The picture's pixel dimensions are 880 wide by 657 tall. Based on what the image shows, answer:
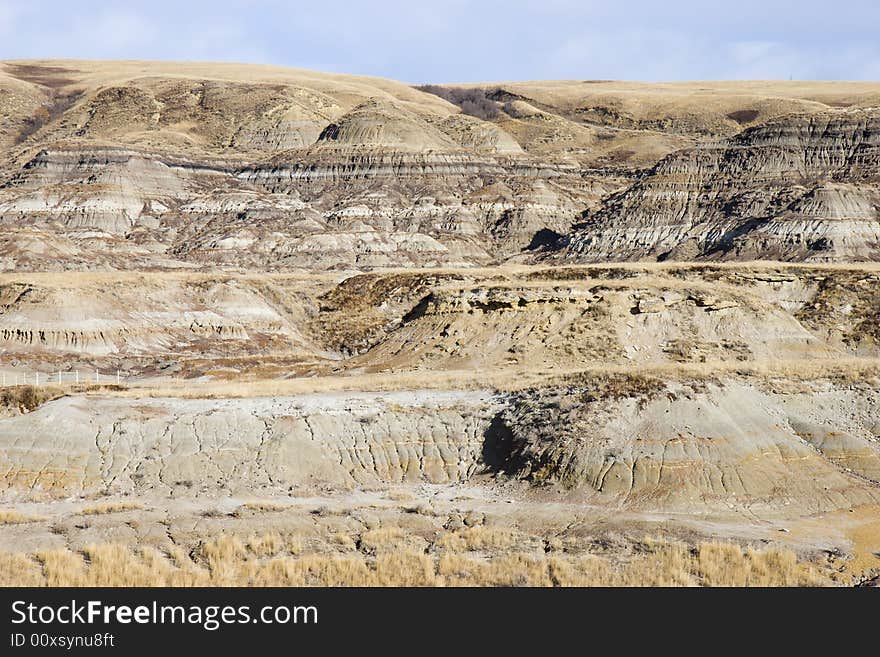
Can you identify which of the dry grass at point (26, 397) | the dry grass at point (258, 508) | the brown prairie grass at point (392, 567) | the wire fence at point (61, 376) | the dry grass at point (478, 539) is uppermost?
the brown prairie grass at point (392, 567)

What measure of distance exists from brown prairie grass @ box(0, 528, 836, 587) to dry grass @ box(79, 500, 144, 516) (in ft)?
10.6

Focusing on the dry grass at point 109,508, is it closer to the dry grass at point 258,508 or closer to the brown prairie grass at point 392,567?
the dry grass at point 258,508

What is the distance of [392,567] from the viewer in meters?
22.6

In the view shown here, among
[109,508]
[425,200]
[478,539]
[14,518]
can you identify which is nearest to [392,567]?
[478,539]

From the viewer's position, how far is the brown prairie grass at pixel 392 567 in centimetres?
2152

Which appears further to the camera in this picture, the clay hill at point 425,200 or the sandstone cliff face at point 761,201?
the clay hill at point 425,200

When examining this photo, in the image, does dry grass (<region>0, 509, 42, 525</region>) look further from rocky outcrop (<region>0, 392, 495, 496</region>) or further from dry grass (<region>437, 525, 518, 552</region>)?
dry grass (<region>437, 525, 518, 552</region>)

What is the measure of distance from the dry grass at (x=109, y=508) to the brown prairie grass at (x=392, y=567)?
3.24 metres

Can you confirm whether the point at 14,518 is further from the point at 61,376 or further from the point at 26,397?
the point at 61,376

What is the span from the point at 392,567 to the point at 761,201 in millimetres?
106642

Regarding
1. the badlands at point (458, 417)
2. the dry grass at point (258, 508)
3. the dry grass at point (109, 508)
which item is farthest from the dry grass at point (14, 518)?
the dry grass at point (258, 508)

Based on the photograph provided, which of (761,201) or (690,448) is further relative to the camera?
(761,201)
